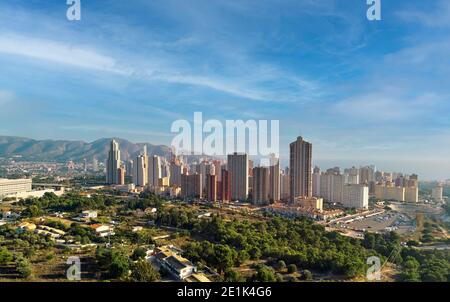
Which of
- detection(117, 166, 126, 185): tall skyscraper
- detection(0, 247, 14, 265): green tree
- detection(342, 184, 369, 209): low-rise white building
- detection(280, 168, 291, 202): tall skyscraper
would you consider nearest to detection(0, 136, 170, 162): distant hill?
detection(117, 166, 126, 185): tall skyscraper

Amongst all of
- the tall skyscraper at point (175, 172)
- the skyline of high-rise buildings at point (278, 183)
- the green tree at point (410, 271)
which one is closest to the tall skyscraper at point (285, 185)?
the skyline of high-rise buildings at point (278, 183)

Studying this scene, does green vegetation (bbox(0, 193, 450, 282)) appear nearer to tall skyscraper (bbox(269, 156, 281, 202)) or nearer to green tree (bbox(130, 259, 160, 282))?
green tree (bbox(130, 259, 160, 282))

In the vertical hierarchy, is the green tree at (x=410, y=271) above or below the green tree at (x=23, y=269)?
below

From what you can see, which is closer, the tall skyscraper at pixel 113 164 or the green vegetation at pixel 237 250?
the green vegetation at pixel 237 250

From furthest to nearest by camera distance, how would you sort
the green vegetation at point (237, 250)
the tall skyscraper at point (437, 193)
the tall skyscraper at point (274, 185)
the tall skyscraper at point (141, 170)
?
the tall skyscraper at point (141, 170), the tall skyscraper at point (274, 185), the tall skyscraper at point (437, 193), the green vegetation at point (237, 250)

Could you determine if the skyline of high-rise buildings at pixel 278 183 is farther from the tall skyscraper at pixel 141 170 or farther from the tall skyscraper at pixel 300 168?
the tall skyscraper at pixel 141 170

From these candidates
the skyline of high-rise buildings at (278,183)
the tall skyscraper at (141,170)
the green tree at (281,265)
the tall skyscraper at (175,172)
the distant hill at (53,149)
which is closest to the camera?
the green tree at (281,265)

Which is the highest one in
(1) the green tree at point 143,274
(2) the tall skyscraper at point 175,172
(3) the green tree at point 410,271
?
(2) the tall skyscraper at point 175,172
